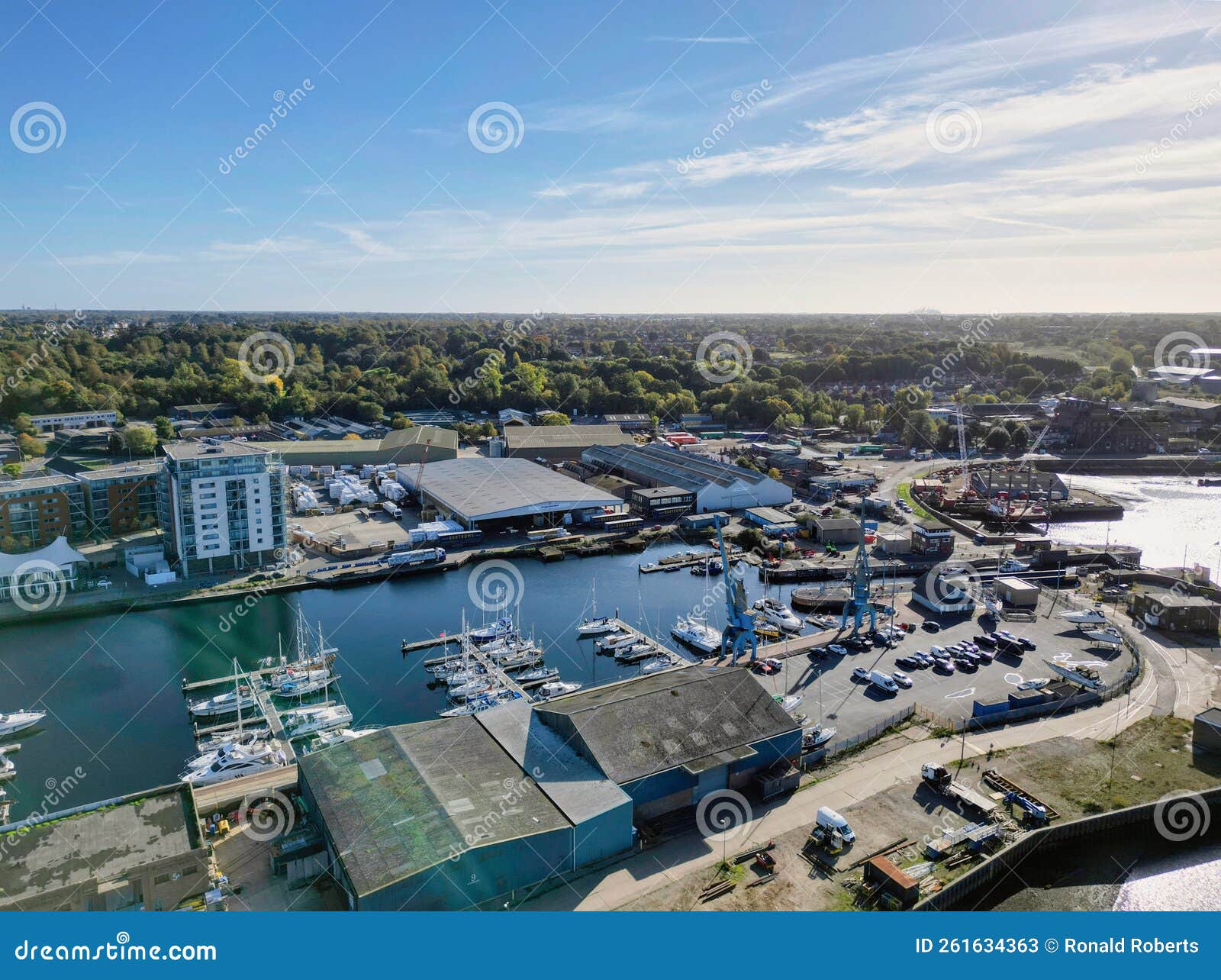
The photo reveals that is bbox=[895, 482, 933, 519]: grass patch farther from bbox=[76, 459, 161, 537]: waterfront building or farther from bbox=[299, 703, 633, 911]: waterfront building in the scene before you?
bbox=[76, 459, 161, 537]: waterfront building

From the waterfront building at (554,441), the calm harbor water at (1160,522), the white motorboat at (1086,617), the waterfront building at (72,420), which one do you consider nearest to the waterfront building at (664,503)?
the waterfront building at (554,441)

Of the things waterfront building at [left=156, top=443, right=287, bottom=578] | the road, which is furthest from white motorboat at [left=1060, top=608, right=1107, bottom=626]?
waterfront building at [left=156, top=443, right=287, bottom=578]

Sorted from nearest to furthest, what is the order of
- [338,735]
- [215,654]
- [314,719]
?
1. [338,735]
2. [314,719]
3. [215,654]

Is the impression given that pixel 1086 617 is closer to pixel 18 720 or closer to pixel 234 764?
pixel 234 764

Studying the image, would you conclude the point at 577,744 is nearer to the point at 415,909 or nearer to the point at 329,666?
the point at 415,909

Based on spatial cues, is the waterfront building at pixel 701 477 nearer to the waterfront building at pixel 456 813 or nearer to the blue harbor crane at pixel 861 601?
the blue harbor crane at pixel 861 601

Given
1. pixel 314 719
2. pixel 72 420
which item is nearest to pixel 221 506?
pixel 314 719
